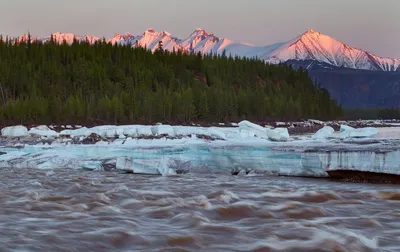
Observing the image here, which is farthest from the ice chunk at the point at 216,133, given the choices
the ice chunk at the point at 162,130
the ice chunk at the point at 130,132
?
the ice chunk at the point at 130,132

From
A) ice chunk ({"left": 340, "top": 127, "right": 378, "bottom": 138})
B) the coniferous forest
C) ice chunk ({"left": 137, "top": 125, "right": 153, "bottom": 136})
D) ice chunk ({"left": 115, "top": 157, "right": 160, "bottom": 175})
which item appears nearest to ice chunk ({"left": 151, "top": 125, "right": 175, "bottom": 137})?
ice chunk ({"left": 137, "top": 125, "right": 153, "bottom": 136})

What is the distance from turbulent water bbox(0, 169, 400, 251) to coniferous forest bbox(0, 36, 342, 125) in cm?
5686

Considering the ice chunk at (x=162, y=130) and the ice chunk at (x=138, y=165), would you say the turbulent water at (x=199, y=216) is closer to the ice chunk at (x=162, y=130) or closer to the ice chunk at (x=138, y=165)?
the ice chunk at (x=138, y=165)

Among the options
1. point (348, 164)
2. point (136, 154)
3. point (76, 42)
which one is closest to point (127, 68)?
point (76, 42)

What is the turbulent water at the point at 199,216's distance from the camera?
23.9ft

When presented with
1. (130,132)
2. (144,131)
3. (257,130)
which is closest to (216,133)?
(257,130)

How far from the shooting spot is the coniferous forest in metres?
75.5

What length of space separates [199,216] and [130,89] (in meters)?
87.8

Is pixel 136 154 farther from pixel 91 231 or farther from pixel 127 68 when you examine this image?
pixel 127 68

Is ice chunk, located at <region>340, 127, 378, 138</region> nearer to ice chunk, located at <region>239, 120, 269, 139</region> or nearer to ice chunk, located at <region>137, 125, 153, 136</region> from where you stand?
ice chunk, located at <region>239, 120, 269, 139</region>

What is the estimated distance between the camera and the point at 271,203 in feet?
35.1

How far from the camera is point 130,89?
9575cm

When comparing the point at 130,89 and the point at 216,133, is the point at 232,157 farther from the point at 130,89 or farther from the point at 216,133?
the point at 130,89

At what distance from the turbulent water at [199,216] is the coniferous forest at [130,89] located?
187 ft
